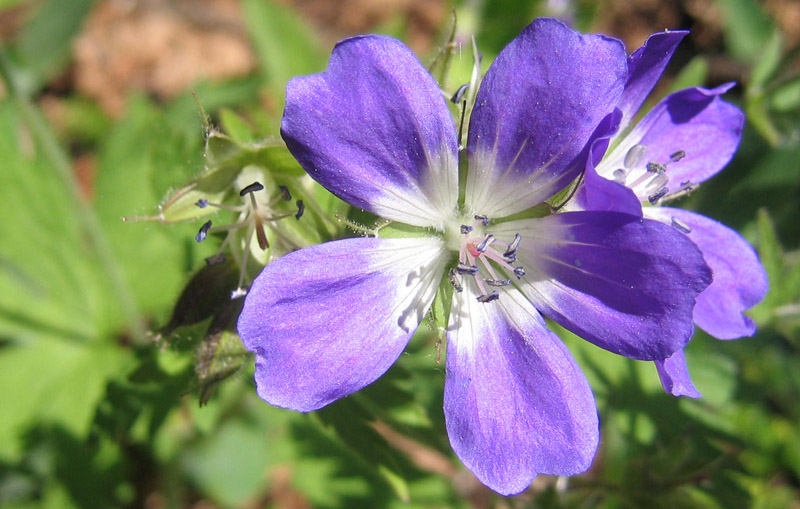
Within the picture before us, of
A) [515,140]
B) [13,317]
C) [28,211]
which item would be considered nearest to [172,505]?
[13,317]

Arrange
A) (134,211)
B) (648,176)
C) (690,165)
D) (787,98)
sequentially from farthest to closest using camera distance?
(134,211), (787,98), (690,165), (648,176)

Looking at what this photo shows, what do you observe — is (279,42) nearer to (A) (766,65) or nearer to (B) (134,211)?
(B) (134,211)

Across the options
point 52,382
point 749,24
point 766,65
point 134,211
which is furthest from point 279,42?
point 749,24

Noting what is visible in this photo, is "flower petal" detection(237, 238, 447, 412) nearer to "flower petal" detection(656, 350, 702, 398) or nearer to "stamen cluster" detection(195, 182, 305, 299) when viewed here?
"stamen cluster" detection(195, 182, 305, 299)

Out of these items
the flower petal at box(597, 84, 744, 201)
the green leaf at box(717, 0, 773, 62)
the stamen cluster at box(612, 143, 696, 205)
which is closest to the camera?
the stamen cluster at box(612, 143, 696, 205)

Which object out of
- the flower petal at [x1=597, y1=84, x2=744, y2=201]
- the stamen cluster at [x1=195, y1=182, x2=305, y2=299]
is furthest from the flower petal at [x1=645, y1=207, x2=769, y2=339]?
the stamen cluster at [x1=195, y1=182, x2=305, y2=299]

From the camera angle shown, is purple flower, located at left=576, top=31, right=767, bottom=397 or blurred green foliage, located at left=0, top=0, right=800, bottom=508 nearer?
purple flower, located at left=576, top=31, right=767, bottom=397
